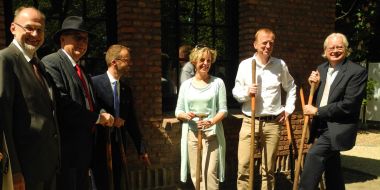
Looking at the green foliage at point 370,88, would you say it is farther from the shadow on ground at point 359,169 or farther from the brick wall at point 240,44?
the brick wall at point 240,44

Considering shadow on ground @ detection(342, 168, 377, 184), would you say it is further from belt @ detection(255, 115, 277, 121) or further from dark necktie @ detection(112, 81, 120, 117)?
dark necktie @ detection(112, 81, 120, 117)

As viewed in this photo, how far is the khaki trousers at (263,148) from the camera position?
455cm

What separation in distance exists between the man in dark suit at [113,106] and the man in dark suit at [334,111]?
2003 millimetres

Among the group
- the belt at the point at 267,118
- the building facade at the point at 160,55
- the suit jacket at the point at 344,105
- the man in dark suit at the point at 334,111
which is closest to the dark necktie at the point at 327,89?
the man in dark suit at the point at 334,111

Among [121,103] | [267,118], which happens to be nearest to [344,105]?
[267,118]

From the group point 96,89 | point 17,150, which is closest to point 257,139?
point 96,89

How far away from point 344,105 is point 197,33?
2435 millimetres

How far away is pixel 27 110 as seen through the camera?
8.71 feet

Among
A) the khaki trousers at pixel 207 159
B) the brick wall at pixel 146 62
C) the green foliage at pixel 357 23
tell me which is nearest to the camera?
the khaki trousers at pixel 207 159

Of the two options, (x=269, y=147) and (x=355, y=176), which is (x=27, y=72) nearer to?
(x=269, y=147)

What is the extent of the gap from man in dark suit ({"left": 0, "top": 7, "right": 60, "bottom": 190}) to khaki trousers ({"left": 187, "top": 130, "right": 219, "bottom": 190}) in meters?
1.83

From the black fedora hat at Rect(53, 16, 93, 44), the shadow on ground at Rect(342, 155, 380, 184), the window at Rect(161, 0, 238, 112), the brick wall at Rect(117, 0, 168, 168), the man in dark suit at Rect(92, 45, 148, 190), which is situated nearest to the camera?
the black fedora hat at Rect(53, 16, 93, 44)

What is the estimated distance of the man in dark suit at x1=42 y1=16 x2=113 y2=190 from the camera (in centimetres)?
330

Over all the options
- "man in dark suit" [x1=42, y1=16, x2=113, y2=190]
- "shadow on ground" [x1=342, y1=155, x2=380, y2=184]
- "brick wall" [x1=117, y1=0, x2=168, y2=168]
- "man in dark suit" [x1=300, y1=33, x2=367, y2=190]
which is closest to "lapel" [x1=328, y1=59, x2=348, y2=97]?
"man in dark suit" [x1=300, y1=33, x2=367, y2=190]
